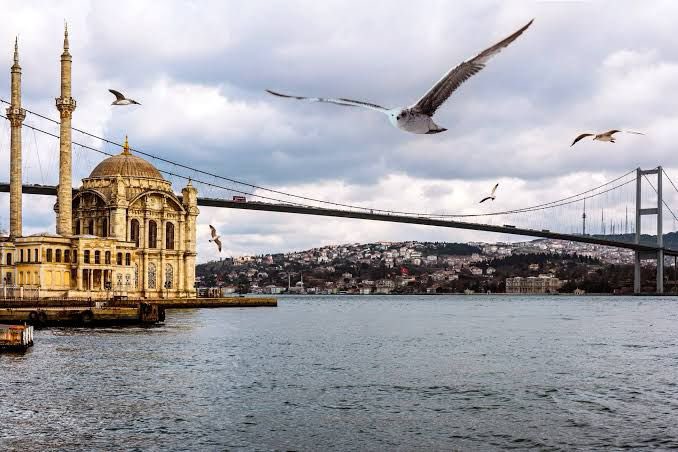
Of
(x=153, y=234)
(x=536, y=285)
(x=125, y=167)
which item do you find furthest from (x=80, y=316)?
(x=536, y=285)

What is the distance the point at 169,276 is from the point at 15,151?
747 inches

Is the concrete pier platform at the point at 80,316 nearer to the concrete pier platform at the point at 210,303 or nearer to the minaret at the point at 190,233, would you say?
the concrete pier platform at the point at 210,303

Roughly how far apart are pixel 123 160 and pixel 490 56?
68.8 m

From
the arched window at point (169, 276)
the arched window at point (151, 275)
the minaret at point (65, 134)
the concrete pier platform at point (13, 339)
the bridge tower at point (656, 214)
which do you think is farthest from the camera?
the bridge tower at point (656, 214)

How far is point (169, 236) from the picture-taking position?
73.3 m

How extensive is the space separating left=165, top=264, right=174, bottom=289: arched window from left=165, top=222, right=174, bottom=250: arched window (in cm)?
181

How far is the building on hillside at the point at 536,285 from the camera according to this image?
171 metres

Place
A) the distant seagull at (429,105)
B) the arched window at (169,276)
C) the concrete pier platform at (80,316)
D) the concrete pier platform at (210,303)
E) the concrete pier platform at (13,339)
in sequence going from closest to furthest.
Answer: the distant seagull at (429,105) → the concrete pier platform at (13,339) → the concrete pier platform at (80,316) → the concrete pier platform at (210,303) → the arched window at (169,276)

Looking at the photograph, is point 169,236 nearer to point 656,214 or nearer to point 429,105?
point 656,214

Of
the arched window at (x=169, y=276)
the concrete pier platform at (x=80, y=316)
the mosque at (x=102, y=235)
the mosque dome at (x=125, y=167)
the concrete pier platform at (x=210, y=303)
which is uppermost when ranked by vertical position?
the mosque dome at (x=125, y=167)

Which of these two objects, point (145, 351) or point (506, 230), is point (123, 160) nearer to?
point (506, 230)

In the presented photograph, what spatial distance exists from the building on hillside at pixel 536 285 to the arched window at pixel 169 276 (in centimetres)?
11211

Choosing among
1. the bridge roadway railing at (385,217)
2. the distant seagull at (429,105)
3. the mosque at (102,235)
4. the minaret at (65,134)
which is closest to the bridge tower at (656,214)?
the bridge roadway railing at (385,217)

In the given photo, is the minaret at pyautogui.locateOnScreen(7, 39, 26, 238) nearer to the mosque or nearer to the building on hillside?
the mosque
